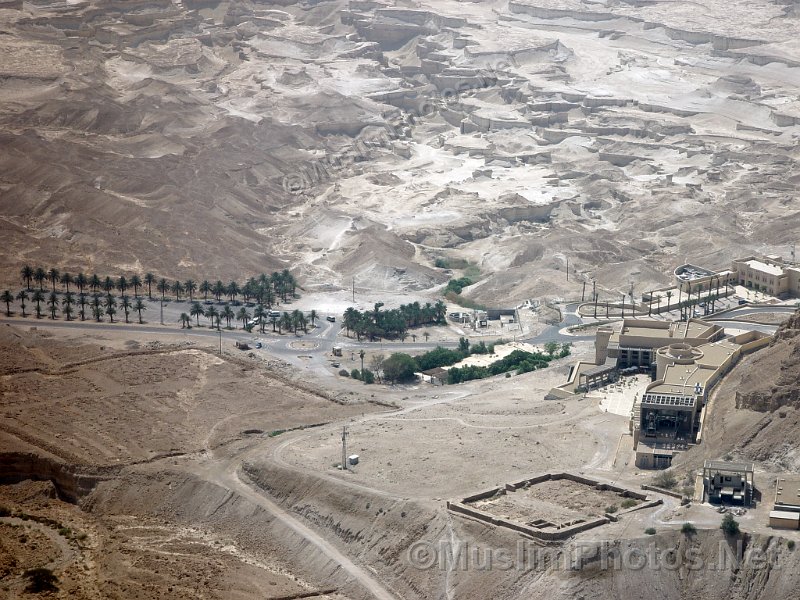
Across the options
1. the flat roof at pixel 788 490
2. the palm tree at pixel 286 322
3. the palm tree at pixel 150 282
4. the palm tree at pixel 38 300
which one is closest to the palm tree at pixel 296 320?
the palm tree at pixel 286 322

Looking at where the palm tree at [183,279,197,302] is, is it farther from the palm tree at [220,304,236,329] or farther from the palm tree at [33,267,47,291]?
the palm tree at [33,267,47,291]

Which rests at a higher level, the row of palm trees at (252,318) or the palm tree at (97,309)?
the palm tree at (97,309)

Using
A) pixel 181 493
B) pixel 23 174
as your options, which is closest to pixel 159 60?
pixel 23 174

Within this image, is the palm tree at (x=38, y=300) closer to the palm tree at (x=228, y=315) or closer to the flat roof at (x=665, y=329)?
the palm tree at (x=228, y=315)

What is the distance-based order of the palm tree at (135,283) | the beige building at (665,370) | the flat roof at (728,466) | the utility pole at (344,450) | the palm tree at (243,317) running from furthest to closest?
1. the palm tree at (135,283)
2. the palm tree at (243,317)
3. the beige building at (665,370)
4. the utility pole at (344,450)
5. the flat roof at (728,466)

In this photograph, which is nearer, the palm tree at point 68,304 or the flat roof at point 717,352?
the flat roof at point 717,352

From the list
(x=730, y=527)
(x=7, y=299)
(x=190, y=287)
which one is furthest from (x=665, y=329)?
(x=7, y=299)

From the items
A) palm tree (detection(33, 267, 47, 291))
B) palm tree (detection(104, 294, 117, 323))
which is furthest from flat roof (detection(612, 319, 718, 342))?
palm tree (detection(33, 267, 47, 291))

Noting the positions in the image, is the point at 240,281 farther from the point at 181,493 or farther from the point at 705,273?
the point at 181,493
